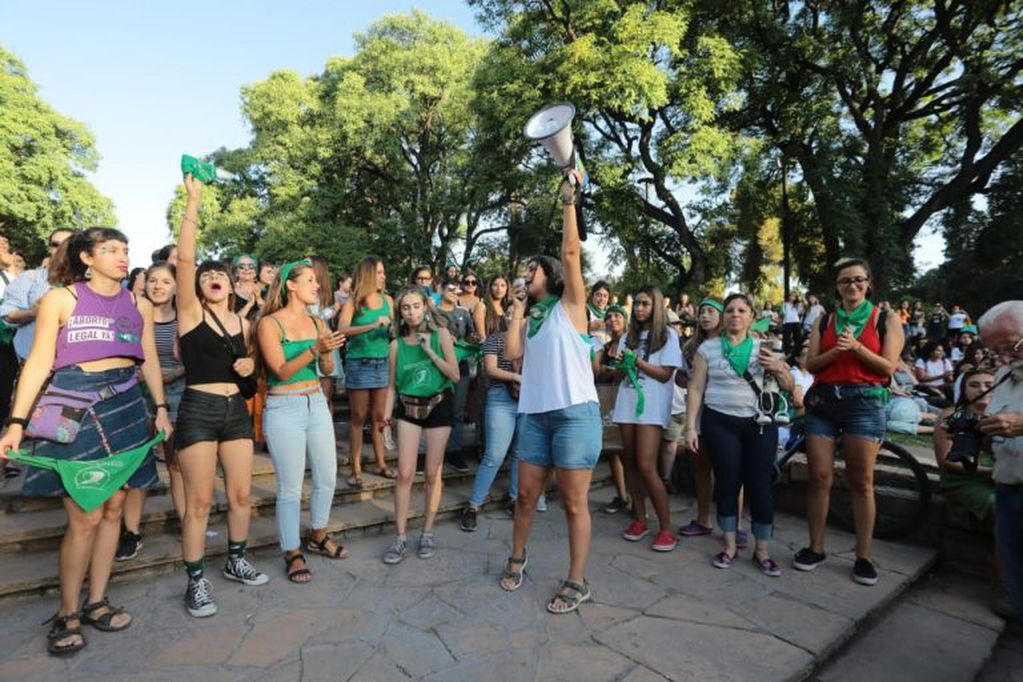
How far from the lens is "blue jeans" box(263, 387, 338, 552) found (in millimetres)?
3432

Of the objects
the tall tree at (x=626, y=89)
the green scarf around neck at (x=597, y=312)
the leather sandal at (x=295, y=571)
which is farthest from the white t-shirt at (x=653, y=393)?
the tall tree at (x=626, y=89)

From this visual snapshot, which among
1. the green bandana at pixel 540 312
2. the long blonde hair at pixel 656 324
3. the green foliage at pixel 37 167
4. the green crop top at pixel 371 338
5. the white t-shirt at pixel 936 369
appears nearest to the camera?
the green bandana at pixel 540 312

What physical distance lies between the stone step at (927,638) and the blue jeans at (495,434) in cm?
243

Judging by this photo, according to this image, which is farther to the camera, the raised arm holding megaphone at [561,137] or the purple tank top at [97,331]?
the purple tank top at [97,331]

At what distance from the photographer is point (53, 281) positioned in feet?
9.46

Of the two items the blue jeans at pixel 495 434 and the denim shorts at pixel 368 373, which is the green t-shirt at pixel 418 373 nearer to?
the blue jeans at pixel 495 434

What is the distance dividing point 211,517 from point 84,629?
128 centimetres

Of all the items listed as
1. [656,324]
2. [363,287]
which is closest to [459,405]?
[363,287]

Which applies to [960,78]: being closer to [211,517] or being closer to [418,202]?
[418,202]

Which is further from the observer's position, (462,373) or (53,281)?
(462,373)

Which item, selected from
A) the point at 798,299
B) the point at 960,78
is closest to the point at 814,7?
the point at 960,78

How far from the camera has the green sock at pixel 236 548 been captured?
136 inches

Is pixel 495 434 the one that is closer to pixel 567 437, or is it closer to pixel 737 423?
pixel 567 437

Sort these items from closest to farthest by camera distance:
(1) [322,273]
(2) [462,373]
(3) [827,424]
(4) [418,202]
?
(3) [827,424], (1) [322,273], (2) [462,373], (4) [418,202]
